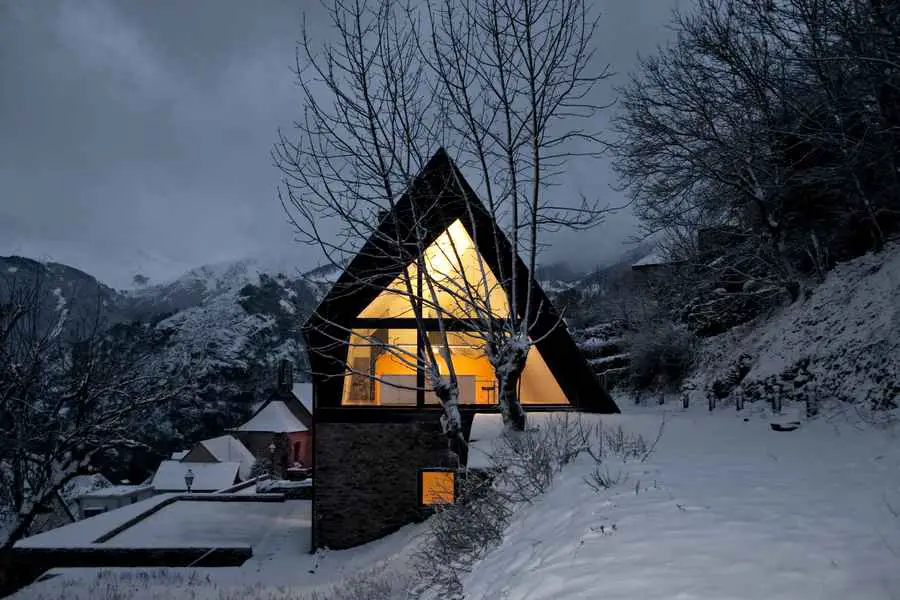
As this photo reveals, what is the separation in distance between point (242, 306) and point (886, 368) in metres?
85.0

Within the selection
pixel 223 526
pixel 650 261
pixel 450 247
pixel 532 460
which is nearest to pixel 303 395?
pixel 650 261

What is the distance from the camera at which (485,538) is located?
223 inches

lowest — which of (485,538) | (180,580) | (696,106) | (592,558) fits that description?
(180,580)

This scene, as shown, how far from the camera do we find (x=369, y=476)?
41.4 ft

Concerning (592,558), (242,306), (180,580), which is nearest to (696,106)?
(592,558)

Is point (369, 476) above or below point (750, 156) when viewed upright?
below

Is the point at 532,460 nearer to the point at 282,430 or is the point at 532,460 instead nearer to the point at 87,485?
the point at 282,430

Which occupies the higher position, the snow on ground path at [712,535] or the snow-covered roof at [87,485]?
the snow on ground path at [712,535]

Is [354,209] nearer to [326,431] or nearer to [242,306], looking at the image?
[326,431]

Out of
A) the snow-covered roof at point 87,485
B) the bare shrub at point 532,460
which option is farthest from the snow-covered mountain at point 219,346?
the bare shrub at point 532,460

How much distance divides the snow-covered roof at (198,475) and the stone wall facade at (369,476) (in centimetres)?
2881

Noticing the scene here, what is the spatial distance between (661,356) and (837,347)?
15383 mm

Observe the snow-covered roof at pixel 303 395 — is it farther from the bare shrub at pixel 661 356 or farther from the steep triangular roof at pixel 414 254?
the steep triangular roof at pixel 414 254

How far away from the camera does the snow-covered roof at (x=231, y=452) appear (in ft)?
139
